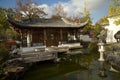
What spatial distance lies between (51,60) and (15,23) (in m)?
7.48

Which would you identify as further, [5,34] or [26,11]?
[5,34]

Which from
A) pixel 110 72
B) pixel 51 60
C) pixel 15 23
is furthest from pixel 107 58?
pixel 15 23

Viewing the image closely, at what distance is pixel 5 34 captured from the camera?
42.3m

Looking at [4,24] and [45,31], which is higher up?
[4,24]

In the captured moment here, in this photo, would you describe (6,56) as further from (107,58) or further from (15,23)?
(107,58)

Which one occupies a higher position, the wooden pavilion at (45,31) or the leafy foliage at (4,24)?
the leafy foliage at (4,24)

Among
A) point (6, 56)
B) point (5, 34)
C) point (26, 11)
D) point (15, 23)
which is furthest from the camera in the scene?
point (5, 34)

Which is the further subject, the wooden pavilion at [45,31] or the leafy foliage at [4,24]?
the leafy foliage at [4,24]

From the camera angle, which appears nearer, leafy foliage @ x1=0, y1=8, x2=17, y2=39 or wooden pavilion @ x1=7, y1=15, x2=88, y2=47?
wooden pavilion @ x1=7, y1=15, x2=88, y2=47

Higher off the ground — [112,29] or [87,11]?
[87,11]

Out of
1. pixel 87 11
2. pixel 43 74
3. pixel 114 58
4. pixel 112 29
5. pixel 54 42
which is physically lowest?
pixel 43 74

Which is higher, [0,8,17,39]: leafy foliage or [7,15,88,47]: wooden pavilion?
[0,8,17,39]: leafy foliage

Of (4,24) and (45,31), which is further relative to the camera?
(4,24)

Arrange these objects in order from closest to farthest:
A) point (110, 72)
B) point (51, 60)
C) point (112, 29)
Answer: point (110, 72)
point (51, 60)
point (112, 29)
